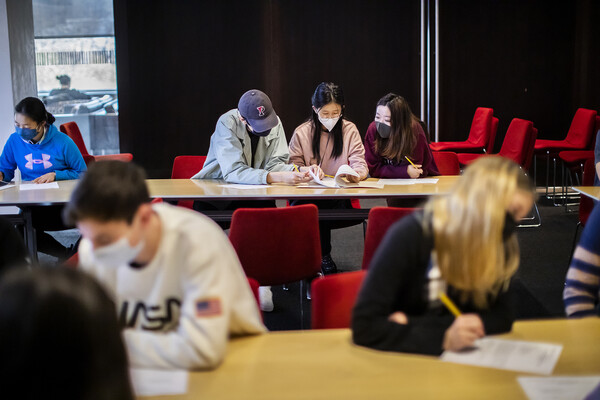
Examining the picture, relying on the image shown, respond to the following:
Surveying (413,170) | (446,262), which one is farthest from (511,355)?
(413,170)

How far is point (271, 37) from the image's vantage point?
941cm

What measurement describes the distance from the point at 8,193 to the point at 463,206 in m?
3.25

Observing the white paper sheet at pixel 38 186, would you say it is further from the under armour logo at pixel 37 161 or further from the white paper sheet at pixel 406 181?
the white paper sheet at pixel 406 181

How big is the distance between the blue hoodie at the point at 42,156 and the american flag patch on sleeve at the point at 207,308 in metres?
3.48

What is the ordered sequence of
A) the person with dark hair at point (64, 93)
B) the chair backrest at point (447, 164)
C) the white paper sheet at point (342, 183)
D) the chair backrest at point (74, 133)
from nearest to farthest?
the white paper sheet at point (342, 183)
the chair backrest at point (447, 164)
the chair backrest at point (74, 133)
the person with dark hair at point (64, 93)

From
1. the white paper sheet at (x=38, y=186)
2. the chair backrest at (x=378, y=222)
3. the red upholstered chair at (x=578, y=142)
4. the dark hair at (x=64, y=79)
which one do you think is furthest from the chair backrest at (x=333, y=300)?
the dark hair at (x=64, y=79)

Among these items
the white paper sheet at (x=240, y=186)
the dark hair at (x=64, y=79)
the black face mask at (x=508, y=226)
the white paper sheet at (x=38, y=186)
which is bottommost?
the white paper sheet at (x=240, y=186)

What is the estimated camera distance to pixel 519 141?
6.86 metres

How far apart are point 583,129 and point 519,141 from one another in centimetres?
144

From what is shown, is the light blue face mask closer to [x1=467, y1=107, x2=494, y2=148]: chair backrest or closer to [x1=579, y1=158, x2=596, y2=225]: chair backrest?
[x1=579, y1=158, x2=596, y2=225]: chair backrest

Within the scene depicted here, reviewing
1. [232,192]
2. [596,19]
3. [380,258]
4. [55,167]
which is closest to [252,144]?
[232,192]

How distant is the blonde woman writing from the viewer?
197cm

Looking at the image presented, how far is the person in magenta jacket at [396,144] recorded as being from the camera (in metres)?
4.97

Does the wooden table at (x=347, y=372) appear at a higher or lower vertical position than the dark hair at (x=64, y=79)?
lower
